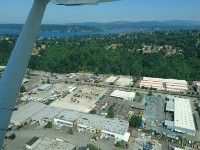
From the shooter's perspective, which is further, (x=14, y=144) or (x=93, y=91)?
(x=93, y=91)

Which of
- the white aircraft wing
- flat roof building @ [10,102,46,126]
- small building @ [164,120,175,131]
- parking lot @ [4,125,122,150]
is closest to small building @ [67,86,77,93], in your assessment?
flat roof building @ [10,102,46,126]

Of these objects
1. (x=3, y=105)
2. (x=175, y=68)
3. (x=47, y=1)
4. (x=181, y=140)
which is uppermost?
(x=47, y=1)

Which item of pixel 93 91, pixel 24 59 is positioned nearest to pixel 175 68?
pixel 93 91

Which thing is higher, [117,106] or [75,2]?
[75,2]

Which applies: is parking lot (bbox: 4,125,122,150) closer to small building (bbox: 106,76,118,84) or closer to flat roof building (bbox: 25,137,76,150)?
flat roof building (bbox: 25,137,76,150)

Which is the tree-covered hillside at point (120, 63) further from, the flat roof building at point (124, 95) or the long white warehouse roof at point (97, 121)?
the long white warehouse roof at point (97, 121)

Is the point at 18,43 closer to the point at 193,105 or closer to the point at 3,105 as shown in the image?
the point at 3,105

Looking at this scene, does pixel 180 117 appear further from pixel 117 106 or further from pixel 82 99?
pixel 82 99

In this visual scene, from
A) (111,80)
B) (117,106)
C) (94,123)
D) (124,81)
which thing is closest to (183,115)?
(117,106)
